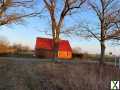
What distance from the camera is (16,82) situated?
Result: 17953mm

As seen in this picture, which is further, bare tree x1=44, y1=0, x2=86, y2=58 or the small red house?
the small red house

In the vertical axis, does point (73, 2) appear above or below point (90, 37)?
above

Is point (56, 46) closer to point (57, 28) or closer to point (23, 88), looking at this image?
point (57, 28)

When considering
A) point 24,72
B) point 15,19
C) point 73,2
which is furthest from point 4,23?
point 73,2

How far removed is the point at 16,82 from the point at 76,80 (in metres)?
3.15

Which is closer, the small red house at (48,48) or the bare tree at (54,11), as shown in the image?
the bare tree at (54,11)

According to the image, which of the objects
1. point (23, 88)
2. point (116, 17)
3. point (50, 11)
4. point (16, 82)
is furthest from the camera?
point (116, 17)

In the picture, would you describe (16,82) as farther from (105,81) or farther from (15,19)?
(15,19)

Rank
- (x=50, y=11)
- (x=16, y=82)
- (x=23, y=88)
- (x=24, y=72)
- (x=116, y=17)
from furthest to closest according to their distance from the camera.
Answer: (x=116, y=17) < (x=50, y=11) < (x=24, y=72) < (x=16, y=82) < (x=23, y=88)

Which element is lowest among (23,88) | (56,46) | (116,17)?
(23,88)

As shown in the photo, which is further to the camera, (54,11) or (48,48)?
(48,48)

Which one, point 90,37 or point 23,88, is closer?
point 23,88

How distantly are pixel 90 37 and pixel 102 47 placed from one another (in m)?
1.63

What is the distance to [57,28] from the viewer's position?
3153 cm
